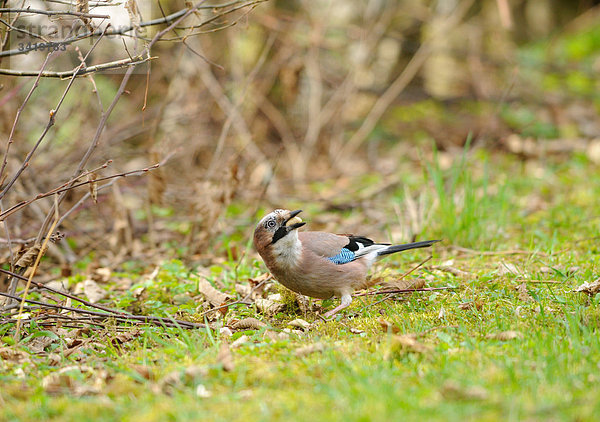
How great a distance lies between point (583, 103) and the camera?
39.3 feet

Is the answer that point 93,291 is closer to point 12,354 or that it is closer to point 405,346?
point 12,354

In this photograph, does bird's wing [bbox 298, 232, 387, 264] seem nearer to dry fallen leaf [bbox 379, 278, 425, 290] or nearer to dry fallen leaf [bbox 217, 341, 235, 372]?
dry fallen leaf [bbox 379, 278, 425, 290]

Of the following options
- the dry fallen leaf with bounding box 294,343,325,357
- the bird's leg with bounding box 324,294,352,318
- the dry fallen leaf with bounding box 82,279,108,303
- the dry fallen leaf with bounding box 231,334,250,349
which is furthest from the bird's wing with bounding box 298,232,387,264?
Answer: the dry fallen leaf with bounding box 82,279,108,303

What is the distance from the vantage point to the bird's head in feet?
15.0

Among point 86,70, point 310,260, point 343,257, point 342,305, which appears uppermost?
point 86,70

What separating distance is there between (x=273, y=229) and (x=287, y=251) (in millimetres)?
222

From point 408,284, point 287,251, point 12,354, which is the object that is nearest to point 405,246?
point 408,284

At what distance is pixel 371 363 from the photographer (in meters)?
3.18

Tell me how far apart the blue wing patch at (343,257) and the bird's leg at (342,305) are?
10.1 inches

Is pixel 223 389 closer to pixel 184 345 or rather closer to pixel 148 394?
pixel 148 394

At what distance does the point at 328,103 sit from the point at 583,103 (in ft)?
17.7

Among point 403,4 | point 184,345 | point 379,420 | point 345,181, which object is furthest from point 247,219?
point 403,4

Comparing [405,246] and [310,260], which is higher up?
[310,260]

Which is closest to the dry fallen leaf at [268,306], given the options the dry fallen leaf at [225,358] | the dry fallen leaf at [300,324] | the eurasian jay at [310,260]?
the eurasian jay at [310,260]
